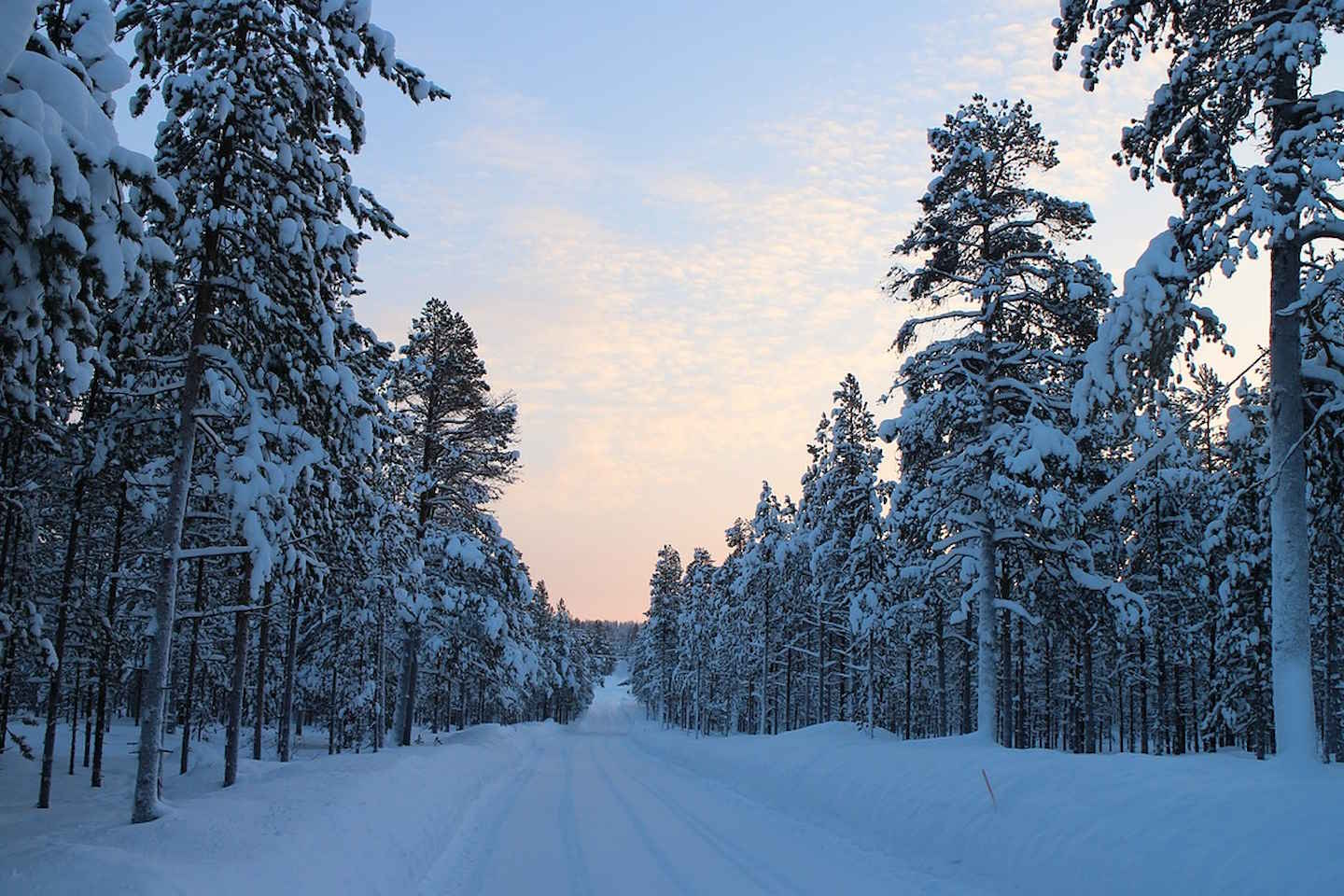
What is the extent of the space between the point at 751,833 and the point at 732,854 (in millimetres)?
2144

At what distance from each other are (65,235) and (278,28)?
8.00 meters

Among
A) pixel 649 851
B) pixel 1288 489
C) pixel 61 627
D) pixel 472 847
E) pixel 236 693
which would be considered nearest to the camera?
pixel 1288 489

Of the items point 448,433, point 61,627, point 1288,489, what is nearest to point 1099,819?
point 1288,489

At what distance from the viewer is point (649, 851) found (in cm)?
1328

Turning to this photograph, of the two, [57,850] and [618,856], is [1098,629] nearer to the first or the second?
[618,856]

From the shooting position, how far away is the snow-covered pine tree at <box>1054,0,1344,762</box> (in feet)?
33.0

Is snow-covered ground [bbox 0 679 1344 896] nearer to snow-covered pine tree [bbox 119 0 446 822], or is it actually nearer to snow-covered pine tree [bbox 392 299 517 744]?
snow-covered pine tree [bbox 119 0 446 822]

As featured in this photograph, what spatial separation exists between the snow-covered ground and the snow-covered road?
6cm

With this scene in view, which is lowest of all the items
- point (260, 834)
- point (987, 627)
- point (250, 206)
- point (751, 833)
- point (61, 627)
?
point (751, 833)

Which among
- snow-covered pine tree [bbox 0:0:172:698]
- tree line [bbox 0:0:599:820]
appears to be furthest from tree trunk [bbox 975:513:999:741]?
snow-covered pine tree [bbox 0:0:172:698]

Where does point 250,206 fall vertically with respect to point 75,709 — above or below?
above

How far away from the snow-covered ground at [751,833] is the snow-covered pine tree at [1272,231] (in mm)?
2211

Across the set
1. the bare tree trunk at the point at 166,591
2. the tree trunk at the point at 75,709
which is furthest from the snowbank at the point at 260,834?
the tree trunk at the point at 75,709

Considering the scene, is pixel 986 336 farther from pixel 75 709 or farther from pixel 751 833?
pixel 75 709
